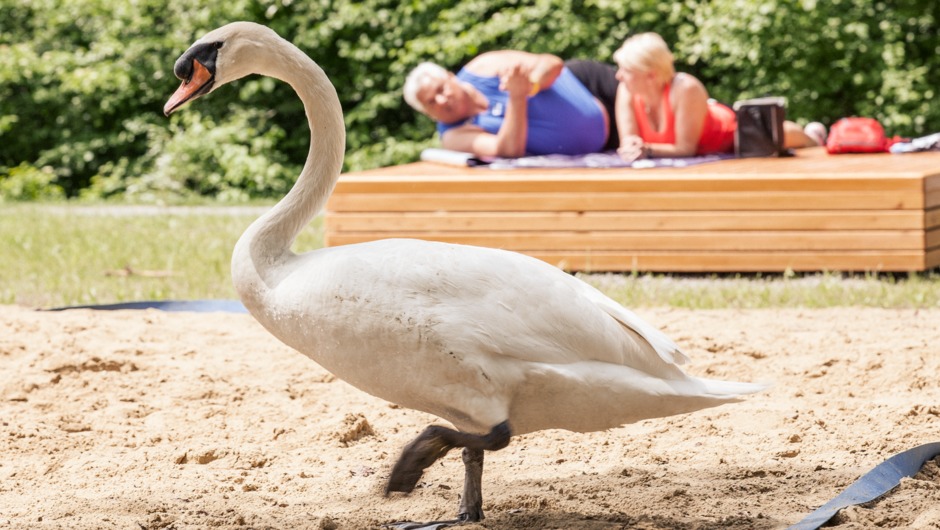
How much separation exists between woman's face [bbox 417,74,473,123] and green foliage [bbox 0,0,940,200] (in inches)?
156

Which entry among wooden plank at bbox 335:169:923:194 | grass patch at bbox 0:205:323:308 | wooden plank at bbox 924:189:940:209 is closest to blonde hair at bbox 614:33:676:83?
wooden plank at bbox 335:169:923:194

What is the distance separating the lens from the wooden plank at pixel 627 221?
627 cm

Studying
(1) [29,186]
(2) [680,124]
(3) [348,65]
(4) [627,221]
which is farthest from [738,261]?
(1) [29,186]

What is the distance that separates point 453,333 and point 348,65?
11.2m

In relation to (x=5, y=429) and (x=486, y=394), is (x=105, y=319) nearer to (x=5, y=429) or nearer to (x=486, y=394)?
(x=5, y=429)

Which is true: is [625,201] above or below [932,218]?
above

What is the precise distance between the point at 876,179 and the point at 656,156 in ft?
5.90

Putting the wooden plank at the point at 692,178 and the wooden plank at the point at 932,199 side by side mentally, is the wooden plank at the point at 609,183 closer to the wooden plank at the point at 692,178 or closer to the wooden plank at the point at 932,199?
the wooden plank at the point at 692,178

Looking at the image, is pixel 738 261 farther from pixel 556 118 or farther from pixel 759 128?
pixel 556 118

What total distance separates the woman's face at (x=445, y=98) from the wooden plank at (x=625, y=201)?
55.3 inches

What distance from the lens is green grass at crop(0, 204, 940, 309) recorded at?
579 cm

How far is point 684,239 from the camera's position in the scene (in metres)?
6.58

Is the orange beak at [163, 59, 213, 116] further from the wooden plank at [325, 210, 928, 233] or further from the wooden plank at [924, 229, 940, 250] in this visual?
the wooden plank at [924, 229, 940, 250]

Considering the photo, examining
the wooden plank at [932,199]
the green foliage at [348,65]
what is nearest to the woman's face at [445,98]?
the wooden plank at [932,199]
